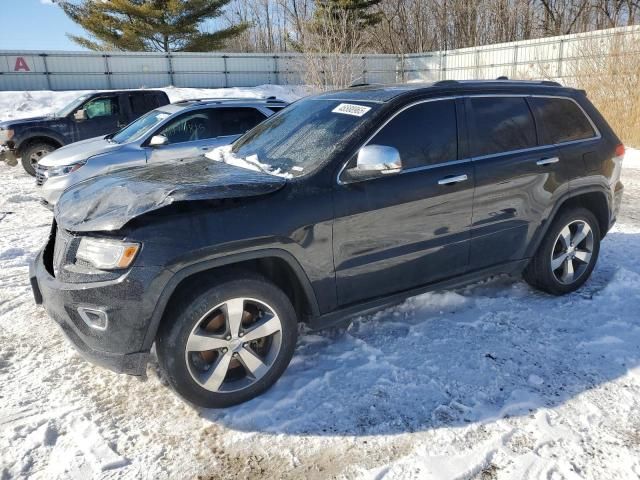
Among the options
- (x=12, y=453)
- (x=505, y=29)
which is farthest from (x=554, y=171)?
(x=505, y=29)

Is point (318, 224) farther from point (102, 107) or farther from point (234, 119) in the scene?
point (102, 107)

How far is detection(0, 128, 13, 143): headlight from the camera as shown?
998 cm

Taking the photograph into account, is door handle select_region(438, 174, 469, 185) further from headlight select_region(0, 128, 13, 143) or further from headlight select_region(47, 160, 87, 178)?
headlight select_region(0, 128, 13, 143)

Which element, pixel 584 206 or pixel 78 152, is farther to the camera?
pixel 78 152

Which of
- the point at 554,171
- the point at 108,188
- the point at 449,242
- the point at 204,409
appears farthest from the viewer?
the point at 554,171

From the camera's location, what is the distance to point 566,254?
4242 millimetres

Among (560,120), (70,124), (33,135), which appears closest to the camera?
(560,120)

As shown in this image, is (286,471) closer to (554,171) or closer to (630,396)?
(630,396)

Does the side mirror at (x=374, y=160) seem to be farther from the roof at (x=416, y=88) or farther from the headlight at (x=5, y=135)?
the headlight at (x=5, y=135)

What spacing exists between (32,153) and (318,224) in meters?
9.75

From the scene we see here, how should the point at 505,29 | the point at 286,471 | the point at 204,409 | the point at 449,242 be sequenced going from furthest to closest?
the point at 505,29
the point at 449,242
the point at 204,409
the point at 286,471

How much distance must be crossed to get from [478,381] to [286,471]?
4.46 feet

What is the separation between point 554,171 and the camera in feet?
13.1

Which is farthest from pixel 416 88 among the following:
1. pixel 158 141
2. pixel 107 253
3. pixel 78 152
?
pixel 78 152
